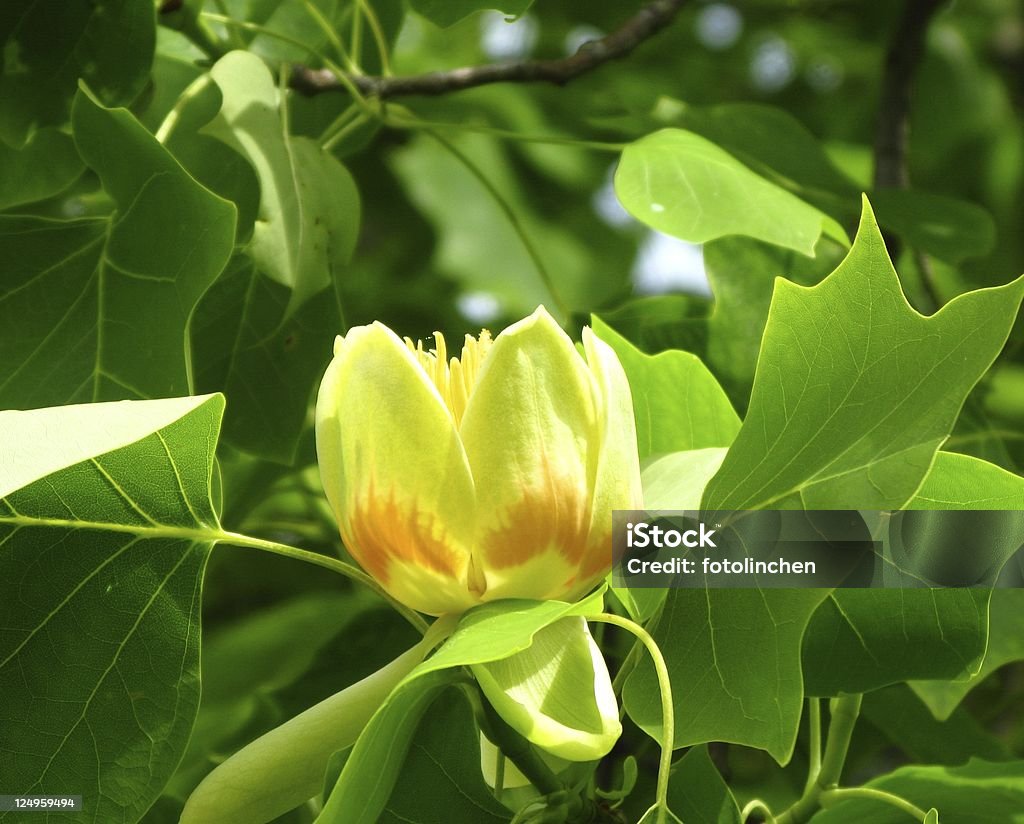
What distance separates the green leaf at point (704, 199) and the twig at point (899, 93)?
1.89ft

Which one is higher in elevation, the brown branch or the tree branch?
the brown branch

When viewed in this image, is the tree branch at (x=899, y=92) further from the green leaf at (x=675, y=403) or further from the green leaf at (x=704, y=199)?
the green leaf at (x=675, y=403)

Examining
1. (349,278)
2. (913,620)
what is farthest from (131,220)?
(349,278)

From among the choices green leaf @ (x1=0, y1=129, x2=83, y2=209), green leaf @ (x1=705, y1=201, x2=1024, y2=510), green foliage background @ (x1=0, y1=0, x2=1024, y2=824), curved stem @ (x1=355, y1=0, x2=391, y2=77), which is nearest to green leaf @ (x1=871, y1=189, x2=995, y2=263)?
green foliage background @ (x1=0, y1=0, x2=1024, y2=824)

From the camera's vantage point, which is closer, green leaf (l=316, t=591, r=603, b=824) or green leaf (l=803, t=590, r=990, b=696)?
green leaf (l=316, t=591, r=603, b=824)

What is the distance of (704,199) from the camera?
1154 millimetres

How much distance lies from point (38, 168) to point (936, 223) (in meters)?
1.03

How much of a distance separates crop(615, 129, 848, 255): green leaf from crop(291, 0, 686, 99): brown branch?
0.88ft


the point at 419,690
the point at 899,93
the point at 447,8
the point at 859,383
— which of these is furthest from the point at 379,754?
the point at 899,93

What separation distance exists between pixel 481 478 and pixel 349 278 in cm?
197

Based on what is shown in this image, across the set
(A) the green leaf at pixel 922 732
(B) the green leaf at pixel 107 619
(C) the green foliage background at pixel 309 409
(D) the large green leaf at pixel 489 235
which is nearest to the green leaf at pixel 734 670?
(C) the green foliage background at pixel 309 409

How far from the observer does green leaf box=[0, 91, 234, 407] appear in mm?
1046

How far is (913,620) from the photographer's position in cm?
95

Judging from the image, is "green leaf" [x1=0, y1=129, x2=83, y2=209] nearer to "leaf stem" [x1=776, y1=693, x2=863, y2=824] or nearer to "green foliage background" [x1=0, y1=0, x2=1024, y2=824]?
"green foliage background" [x1=0, y1=0, x2=1024, y2=824]
